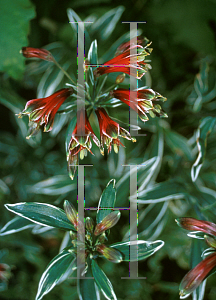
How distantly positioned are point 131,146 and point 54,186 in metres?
0.22

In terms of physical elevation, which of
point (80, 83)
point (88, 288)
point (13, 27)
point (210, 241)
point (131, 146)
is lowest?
point (88, 288)

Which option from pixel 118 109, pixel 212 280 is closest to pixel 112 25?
pixel 118 109

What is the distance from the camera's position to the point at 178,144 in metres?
0.57

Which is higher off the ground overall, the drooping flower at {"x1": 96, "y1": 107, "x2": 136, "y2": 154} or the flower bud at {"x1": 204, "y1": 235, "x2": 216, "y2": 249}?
the drooping flower at {"x1": 96, "y1": 107, "x2": 136, "y2": 154}

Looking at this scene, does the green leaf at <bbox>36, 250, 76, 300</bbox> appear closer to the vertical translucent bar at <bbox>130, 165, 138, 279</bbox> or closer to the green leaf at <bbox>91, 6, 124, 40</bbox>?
the vertical translucent bar at <bbox>130, 165, 138, 279</bbox>

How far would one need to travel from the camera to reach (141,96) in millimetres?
440

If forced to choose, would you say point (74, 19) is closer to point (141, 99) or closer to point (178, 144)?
point (141, 99)

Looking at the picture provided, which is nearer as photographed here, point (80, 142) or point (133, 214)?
point (80, 142)

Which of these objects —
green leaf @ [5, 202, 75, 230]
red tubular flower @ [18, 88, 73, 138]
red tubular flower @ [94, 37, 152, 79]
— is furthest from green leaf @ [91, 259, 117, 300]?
red tubular flower @ [94, 37, 152, 79]

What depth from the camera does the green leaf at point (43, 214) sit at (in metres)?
0.47

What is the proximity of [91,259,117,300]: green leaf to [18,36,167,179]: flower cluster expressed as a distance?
0.21 meters

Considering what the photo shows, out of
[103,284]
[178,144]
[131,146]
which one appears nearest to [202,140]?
[178,144]

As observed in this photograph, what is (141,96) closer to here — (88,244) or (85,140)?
(85,140)

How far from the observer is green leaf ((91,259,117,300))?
46 cm
